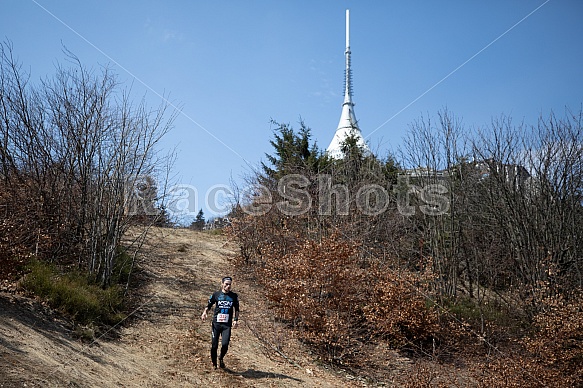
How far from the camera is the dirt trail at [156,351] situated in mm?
6215

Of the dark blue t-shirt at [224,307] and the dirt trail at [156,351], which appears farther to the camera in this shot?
the dark blue t-shirt at [224,307]

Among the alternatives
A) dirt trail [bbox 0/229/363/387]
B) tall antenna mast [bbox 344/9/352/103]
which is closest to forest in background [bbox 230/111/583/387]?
dirt trail [bbox 0/229/363/387]

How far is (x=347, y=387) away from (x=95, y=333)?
18.2 ft

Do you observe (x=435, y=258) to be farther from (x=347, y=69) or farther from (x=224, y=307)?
(x=347, y=69)

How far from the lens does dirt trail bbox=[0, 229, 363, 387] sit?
621cm

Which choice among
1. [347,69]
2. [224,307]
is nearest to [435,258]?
[224,307]

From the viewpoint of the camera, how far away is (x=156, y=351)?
891 centimetres

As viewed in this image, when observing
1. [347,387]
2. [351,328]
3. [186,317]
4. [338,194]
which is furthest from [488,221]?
[186,317]

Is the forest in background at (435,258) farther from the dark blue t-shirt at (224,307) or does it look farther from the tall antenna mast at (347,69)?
the tall antenna mast at (347,69)

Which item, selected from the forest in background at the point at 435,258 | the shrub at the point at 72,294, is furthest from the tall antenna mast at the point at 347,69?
the shrub at the point at 72,294

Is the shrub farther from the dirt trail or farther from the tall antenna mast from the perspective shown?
the tall antenna mast

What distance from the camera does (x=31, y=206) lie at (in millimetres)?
10383

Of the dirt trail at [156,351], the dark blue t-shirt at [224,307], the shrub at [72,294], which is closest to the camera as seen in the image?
the dirt trail at [156,351]

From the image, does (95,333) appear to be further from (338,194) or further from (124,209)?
(338,194)
